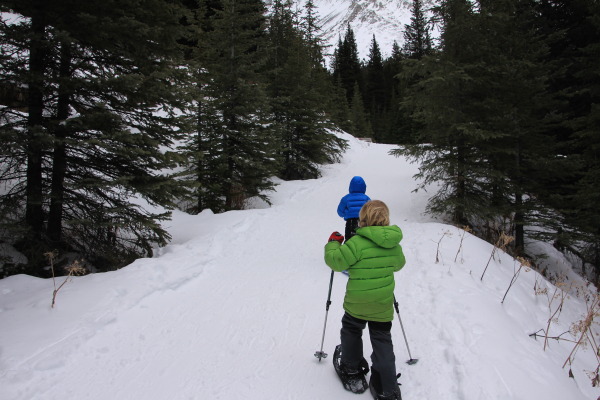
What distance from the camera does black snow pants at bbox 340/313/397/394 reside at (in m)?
3.14

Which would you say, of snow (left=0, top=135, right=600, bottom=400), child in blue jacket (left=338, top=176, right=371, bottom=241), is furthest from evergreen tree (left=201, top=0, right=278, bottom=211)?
child in blue jacket (left=338, top=176, right=371, bottom=241)

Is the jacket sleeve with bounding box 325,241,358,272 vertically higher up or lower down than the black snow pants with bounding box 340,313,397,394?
higher up

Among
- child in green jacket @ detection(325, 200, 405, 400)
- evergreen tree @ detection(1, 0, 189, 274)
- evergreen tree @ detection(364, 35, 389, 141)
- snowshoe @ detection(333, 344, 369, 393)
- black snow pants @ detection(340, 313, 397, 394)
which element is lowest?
snowshoe @ detection(333, 344, 369, 393)

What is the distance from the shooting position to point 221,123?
1311 cm

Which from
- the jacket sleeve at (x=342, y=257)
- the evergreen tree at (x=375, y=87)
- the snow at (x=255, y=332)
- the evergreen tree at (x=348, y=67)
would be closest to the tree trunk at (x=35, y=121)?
the snow at (x=255, y=332)

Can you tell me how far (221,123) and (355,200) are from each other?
863 cm

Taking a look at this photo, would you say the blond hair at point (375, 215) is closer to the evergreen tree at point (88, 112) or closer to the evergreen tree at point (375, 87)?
the evergreen tree at point (88, 112)

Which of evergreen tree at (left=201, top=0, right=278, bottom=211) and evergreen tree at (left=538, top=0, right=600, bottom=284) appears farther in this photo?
evergreen tree at (left=201, top=0, right=278, bottom=211)

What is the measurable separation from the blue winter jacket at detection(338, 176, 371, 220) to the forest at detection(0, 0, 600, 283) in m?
3.43

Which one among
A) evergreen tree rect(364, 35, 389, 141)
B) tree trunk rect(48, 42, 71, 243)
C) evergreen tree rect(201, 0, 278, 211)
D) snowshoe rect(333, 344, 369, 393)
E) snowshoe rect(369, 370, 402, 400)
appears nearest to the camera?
snowshoe rect(369, 370, 402, 400)

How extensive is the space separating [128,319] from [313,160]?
16.7 m

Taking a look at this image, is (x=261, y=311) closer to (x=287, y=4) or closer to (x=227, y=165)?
(x=227, y=165)

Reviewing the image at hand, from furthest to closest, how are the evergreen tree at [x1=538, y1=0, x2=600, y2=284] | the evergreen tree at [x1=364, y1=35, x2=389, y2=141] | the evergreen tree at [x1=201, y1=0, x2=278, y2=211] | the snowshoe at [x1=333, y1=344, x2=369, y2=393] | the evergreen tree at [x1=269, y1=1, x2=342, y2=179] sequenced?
1. the evergreen tree at [x1=364, y1=35, x2=389, y2=141]
2. the evergreen tree at [x1=269, y1=1, x2=342, y2=179]
3. the evergreen tree at [x1=201, y1=0, x2=278, y2=211]
4. the evergreen tree at [x1=538, y1=0, x2=600, y2=284]
5. the snowshoe at [x1=333, y1=344, x2=369, y2=393]

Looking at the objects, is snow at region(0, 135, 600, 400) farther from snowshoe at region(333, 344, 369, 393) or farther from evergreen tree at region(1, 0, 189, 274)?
evergreen tree at region(1, 0, 189, 274)
